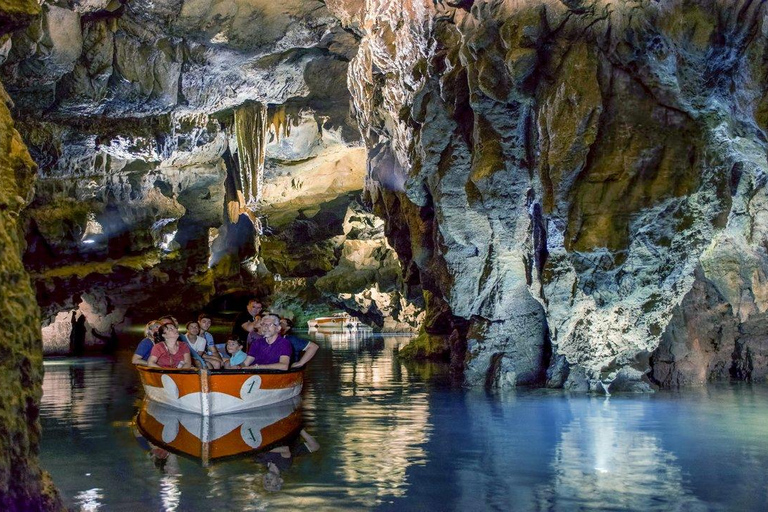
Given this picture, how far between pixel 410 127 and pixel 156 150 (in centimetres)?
788

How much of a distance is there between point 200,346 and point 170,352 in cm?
92

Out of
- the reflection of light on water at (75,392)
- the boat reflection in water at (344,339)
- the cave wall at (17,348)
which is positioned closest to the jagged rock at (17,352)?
the cave wall at (17,348)

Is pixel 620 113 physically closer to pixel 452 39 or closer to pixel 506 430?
pixel 452 39

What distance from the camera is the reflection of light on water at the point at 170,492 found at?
18.3 feet

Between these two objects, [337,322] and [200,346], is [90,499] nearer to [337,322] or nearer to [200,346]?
[200,346]

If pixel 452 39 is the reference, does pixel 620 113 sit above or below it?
below

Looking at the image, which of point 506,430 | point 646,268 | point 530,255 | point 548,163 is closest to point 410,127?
point 530,255

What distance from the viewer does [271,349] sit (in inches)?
436

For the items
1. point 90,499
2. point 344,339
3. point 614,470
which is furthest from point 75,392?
point 344,339

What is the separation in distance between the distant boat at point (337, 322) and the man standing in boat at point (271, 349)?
170 feet

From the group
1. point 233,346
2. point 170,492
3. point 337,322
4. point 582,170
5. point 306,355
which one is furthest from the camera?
point 337,322

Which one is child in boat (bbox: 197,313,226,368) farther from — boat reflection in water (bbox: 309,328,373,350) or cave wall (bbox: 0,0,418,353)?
boat reflection in water (bbox: 309,328,373,350)

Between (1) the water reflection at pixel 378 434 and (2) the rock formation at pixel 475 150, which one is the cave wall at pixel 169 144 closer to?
(2) the rock formation at pixel 475 150

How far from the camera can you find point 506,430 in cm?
904
